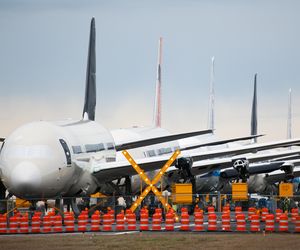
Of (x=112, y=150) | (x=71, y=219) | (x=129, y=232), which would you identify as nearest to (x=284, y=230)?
(x=129, y=232)

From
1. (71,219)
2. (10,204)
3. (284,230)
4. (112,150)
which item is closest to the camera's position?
(284,230)

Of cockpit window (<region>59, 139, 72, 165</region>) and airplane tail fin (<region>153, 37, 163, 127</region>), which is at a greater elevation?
airplane tail fin (<region>153, 37, 163, 127</region>)

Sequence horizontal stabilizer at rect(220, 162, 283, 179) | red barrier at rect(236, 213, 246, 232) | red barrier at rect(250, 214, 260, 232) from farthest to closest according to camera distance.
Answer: horizontal stabilizer at rect(220, 162, 283, 179) → red barrier at rect(236, 213, 246, 232) → red barrier at rect(250, 214, 260, 232)

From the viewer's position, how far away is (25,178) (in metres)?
48.9

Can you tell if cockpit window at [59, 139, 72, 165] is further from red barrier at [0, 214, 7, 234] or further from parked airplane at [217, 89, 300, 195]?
parked airplane at [217, 89, 300, 195]

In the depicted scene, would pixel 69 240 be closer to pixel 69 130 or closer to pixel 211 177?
pixel 69 130

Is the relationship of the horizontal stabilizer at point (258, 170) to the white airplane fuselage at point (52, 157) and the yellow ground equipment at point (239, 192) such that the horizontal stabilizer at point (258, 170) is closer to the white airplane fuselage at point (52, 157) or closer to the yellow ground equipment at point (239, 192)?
the white airplane fuselage at point (52, 157)

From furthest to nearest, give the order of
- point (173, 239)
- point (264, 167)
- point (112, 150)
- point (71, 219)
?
point (264, 167), point (112, 150), point (71, 219), point (173, 239)

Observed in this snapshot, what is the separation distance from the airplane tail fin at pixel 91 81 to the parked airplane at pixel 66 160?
15.7ft

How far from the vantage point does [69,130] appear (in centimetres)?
5562

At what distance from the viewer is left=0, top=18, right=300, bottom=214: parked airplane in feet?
163

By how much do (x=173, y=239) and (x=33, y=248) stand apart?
5489 millimetres

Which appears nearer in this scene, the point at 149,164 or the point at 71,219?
the point at 71,219

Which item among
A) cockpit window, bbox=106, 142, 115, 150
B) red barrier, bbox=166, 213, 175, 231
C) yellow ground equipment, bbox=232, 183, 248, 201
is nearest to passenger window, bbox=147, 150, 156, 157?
cockpit window, bbox=106, 142, 115, 150
